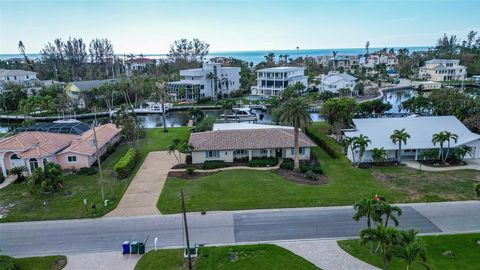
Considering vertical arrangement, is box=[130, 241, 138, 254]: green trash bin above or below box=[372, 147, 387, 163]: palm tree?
below

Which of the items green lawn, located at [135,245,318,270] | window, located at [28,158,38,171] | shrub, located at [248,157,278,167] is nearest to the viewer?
green lawn, located at [135,245,318,270]

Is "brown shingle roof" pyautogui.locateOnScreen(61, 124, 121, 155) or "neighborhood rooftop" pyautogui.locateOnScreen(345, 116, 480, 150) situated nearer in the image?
"brown shingle roof" pyautogui.locateOnScreen(61, 124, 121, 155)

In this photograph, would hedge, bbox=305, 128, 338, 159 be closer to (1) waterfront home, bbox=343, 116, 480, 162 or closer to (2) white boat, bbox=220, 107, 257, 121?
(1) waterfront home, bbox=343, 116, 480, 162

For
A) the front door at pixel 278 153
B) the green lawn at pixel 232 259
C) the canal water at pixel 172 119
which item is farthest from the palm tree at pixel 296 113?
the canal water at pixel 172 119

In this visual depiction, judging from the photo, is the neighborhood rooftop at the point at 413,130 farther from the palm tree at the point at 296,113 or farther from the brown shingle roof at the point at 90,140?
the brown shingle roof at the point at 90,140

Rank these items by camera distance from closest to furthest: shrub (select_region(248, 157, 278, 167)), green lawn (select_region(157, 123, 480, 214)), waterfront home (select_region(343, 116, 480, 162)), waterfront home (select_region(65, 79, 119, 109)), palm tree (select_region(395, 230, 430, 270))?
1. palm tree (select_region(395, 230, 430, 270))
2. green lawn (select_region(157, 123, 480, 214))
3. shrub (select_region(248, 157, 278, 167))
4. waterfront home (select_region(343, 116, 480, 162))
5. waterfront home (select_region(65, 79, 119, 109))

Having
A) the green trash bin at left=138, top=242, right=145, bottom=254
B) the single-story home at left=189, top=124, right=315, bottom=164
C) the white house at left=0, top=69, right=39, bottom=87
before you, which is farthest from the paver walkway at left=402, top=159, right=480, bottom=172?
the white house at left=0, top=69, right=39, bottom=87

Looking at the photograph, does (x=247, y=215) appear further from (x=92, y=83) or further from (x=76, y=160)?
(x=92, y=83)
